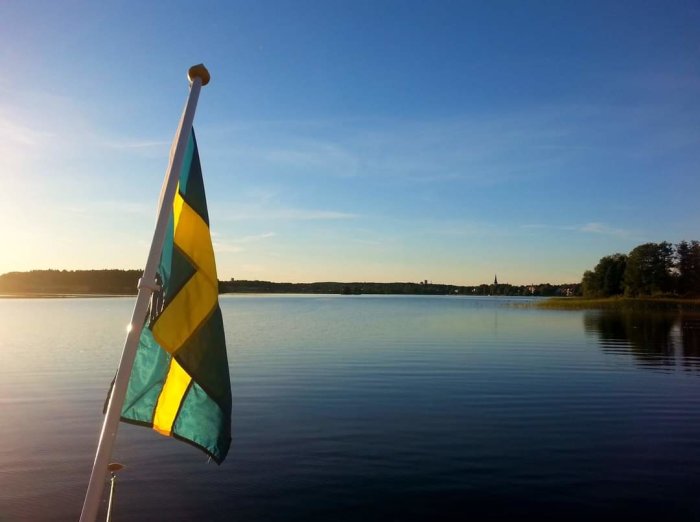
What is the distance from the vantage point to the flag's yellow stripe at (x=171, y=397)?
5.29 m

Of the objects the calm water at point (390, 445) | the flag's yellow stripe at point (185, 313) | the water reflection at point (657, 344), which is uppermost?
the flag's yellow stripe at point (185, 313)

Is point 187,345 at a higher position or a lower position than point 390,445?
higher

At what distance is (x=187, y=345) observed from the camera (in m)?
4.89

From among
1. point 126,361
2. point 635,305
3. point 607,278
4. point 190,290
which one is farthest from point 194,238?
point 607,278

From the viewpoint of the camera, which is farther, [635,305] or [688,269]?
[688,269]

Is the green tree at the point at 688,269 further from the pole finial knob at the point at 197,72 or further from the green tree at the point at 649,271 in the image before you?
the pole finial knob at the point at 197,72

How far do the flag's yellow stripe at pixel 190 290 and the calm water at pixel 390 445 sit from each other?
8.22 meters

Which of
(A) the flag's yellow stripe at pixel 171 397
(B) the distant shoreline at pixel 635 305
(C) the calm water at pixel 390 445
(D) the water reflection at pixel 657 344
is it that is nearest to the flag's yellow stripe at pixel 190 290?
(A) the flag's yellow stripe at pixel 171 397

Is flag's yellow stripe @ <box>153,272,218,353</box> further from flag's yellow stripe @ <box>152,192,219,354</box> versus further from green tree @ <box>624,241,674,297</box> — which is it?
green tree @ <box>624,241,674,297</box>

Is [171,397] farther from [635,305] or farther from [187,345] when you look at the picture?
[635,305]

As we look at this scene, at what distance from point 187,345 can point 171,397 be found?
2.67 ft

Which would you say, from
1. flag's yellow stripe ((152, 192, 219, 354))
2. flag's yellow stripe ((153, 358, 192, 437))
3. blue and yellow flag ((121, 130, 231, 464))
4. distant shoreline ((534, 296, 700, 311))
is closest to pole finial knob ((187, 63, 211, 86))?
blue and yellow flag ((121, 130, 231, 464))

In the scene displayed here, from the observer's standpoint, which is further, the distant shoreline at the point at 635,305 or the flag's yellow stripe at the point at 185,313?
the distant shoreline at the point at 635,305

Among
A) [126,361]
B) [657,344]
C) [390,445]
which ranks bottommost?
[390,445]
